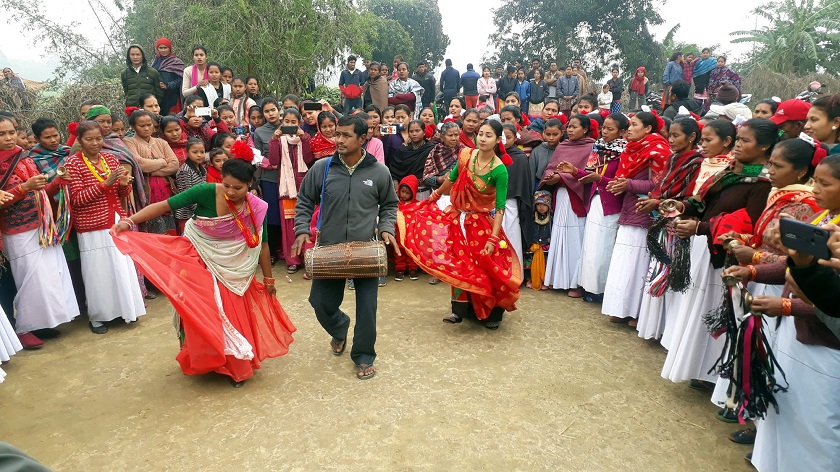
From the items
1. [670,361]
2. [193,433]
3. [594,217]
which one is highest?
[594,217]

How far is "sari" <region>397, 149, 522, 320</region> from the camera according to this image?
15.8 feet

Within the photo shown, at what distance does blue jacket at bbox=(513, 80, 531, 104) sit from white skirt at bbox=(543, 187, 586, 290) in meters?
8.58

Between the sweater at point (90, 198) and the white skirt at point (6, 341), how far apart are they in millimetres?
1082

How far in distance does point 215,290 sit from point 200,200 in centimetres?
66

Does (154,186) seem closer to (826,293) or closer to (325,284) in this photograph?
(325,284)

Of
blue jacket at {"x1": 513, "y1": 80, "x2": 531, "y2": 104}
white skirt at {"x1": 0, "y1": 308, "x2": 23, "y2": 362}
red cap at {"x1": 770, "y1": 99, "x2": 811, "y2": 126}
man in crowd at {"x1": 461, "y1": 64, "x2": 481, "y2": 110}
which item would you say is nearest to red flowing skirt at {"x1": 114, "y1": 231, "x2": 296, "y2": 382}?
white skirt at {"x1": 0, "y1": 308, "x2": 23, "y2": 362}

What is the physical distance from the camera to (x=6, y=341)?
4227 millimetres

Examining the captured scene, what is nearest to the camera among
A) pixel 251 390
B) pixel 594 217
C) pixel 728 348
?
pixel 728 348

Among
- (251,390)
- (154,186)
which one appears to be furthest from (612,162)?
(154,186)

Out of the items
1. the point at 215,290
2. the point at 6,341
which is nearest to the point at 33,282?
the point at 6,341

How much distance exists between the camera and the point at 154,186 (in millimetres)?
5852

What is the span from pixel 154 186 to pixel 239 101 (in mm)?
2696

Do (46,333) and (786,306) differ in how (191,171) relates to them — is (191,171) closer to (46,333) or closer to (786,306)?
(46,333)

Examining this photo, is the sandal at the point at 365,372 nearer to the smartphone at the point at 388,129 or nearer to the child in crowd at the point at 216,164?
the child in crowd at the point at 216,164
